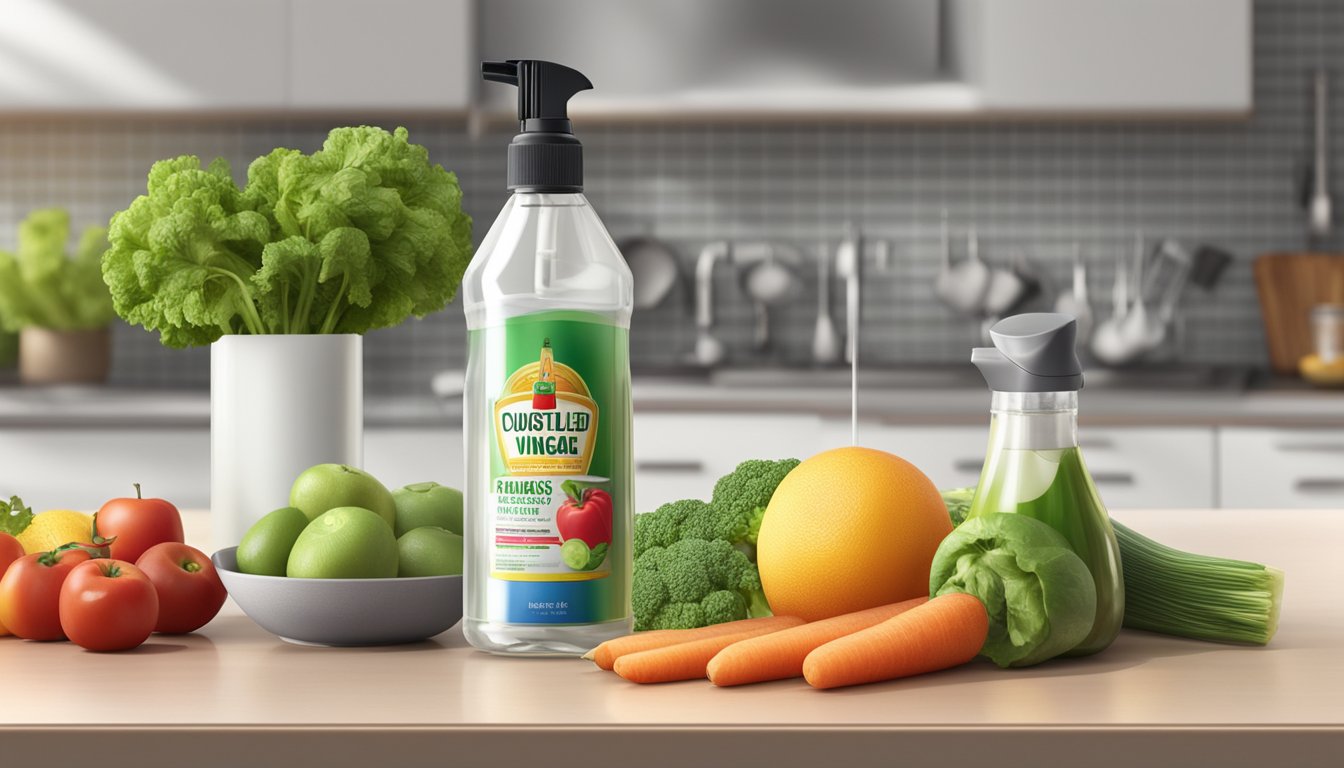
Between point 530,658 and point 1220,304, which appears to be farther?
point 1220,304

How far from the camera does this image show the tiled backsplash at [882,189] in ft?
10.8

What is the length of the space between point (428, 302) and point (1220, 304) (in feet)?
9.09

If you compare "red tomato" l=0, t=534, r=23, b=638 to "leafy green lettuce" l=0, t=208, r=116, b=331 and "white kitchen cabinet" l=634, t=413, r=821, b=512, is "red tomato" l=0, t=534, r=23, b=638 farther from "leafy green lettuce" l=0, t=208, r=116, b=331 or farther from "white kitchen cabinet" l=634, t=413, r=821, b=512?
"leafy green lettuce" l=0, t=208, r=116, b=331

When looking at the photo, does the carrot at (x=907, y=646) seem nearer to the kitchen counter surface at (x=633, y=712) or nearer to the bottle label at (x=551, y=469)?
the kitchen counter surface at (x=633, y=712)

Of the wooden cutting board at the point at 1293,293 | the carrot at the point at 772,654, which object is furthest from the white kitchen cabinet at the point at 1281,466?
the carrot at the point at 772,654

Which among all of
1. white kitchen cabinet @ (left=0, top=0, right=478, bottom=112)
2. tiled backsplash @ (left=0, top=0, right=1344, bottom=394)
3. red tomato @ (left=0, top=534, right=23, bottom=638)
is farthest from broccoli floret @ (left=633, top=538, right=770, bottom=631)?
tiled backsplash @ (left=0, top=0, right=1344, bottom=394)

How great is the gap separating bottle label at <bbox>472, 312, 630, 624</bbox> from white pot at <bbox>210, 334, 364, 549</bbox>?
0.75ft

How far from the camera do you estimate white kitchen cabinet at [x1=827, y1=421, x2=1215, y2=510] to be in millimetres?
2598

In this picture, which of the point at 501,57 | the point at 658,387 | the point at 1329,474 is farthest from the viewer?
the point at 501,57

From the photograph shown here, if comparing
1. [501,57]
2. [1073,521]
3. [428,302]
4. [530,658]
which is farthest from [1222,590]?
[501,57]

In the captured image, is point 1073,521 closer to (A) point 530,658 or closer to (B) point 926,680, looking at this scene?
(B) point 926,680

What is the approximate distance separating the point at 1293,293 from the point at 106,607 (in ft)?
9.87

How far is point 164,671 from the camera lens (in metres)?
0.70

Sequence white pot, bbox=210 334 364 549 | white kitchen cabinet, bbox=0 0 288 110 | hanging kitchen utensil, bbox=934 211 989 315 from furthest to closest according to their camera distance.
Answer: hanging kitchen utensil, bbox=934 211 989 315 → white kitchen cabinet, bbox=0 0 288 110 → white pot, bbox=210 334 364 549
